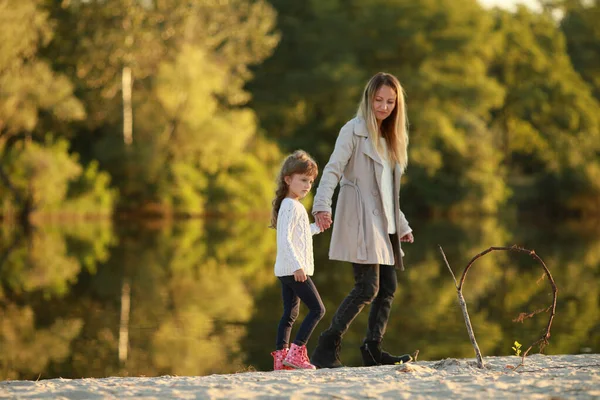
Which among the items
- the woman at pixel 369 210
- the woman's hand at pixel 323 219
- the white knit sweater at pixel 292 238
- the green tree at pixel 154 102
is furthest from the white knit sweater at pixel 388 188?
the green tree at pixel 154 102

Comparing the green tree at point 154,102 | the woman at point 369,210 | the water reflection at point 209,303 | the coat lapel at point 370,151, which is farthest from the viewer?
the green tree at point 154,102

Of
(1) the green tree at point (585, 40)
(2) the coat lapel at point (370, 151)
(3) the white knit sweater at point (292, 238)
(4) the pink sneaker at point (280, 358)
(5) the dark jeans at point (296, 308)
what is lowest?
(4) the pink sneaker at point (280, 358)

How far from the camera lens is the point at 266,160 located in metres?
36.8

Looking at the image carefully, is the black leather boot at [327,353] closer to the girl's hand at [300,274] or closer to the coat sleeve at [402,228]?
the girl's hand at [300,274]

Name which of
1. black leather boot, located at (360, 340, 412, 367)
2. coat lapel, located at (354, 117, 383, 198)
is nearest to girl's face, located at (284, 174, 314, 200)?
coat lapel, located at (354, 117, 383, 198)

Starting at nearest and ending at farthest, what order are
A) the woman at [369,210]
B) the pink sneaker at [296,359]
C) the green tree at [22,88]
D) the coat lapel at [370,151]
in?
the pink sneaker at [296,359] < the woman at [369,210] < the coat lapel at [370,151] < the green tree at [22,88]

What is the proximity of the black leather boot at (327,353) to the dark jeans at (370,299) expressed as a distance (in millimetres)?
38

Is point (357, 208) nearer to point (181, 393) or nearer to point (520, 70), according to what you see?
point (181, 393)

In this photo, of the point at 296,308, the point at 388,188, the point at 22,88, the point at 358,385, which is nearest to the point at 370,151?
the point at 388,188

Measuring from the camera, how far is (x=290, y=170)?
591cm

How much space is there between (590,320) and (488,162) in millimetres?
30554

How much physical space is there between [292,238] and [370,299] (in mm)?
634

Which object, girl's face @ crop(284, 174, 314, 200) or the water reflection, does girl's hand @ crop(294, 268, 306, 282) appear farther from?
the water reflection

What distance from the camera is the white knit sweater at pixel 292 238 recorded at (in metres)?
5.82
